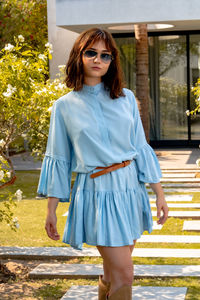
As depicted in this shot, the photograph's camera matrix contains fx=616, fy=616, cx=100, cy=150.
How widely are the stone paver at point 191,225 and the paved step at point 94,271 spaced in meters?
1.57

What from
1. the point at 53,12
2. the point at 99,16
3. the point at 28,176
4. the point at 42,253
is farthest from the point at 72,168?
the point at 53,12

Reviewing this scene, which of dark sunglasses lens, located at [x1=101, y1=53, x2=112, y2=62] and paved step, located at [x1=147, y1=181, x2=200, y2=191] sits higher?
dark sunglasses lens, located at [x1=101, y1=53, x2=112, y2=62]

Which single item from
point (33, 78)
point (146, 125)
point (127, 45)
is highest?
point (127, 45)

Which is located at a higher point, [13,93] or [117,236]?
[13,93]

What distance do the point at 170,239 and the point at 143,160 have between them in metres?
3.16

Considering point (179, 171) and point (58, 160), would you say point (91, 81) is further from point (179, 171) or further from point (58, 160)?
point (179, 171)

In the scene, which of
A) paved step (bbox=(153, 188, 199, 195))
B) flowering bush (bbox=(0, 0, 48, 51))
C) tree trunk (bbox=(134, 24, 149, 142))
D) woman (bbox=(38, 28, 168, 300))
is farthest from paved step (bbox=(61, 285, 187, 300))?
flowering bush (bbox=(0, 0, 48, 51))

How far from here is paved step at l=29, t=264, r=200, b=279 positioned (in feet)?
16.1

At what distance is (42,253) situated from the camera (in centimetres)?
565

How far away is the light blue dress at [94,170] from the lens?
119 inches

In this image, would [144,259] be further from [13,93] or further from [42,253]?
[13,93]

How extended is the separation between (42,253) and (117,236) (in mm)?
2815

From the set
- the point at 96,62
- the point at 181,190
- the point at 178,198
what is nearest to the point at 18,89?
the point at 96,62

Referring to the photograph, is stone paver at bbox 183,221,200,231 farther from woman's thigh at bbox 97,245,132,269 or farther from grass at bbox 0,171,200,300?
woman's thigh at bbox 97,245,132,269
